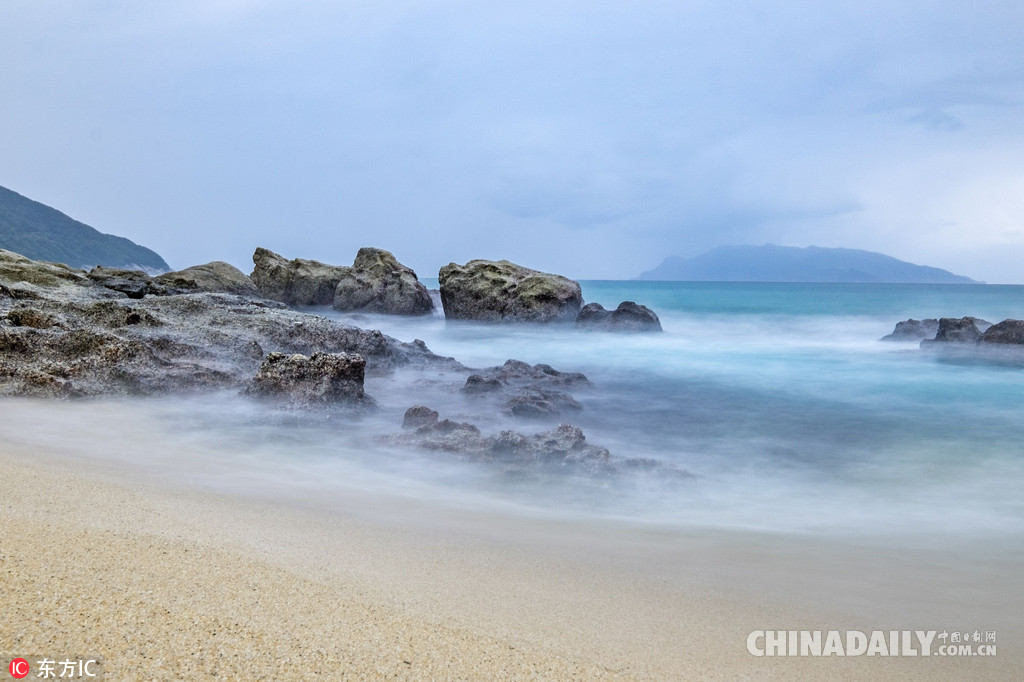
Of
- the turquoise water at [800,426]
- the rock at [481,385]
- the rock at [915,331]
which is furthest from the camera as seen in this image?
the rock at [915,331]

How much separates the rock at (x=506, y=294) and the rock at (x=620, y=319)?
1.07 m

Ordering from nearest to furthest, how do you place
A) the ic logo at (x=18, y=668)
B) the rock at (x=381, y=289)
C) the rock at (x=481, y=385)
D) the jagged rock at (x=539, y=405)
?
the ic logo at (x=18, y=668) < the jagged rock at (x=539, y=405) < the rock at (x=481, y=385) < the rock at (x=381, y=289)

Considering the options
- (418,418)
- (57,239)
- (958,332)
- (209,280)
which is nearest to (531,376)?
(418,418)

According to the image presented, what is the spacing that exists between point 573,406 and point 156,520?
549cm

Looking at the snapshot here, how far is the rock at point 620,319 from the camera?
18578 mm

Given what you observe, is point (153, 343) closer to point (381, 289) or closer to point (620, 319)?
point (620, 319)

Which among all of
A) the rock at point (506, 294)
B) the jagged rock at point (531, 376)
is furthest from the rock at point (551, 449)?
the rock at point (506, 294)

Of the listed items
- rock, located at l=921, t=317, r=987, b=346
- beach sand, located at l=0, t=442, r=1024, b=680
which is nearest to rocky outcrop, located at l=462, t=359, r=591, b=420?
beach sand, located at l=0, t=442, r=1024, b=680

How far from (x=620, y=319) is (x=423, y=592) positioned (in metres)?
16.7

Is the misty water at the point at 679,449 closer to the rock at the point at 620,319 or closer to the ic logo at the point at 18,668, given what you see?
the ic logo at the point at 18,668

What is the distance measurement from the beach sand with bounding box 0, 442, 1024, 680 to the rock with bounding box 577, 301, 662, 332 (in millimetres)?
14911

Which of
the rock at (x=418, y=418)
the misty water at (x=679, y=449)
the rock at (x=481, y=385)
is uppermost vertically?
the rock at (x=481, y=385)

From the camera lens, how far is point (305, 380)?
6.63m

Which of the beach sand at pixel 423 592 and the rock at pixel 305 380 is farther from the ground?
the rock at pixel 305 380
